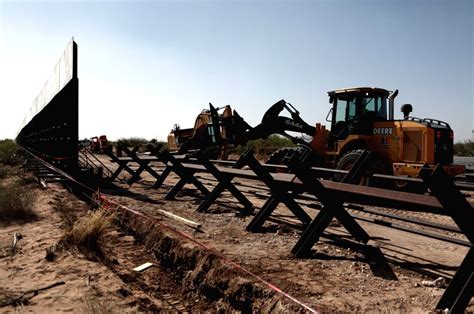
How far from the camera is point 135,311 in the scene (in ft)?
13.3

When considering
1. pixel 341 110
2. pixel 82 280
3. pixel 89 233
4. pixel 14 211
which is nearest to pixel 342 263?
pixel 82 280

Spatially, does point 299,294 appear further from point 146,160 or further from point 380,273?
point 146,160

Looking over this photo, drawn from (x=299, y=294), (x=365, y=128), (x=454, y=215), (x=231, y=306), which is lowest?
(x=231, y=306)

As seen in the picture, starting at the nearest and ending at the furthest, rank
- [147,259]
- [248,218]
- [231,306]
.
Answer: [231,306] < [147,259] < [248,218]

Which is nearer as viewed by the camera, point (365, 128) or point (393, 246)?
point (393, 246)

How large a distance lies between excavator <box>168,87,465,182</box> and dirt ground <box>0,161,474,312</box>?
11.5ft

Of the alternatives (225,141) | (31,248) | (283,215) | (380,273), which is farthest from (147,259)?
(225,141)

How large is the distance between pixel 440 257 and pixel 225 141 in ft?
43.7

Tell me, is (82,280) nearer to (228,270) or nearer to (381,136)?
(228,270)

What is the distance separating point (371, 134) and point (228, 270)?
8.16 meters

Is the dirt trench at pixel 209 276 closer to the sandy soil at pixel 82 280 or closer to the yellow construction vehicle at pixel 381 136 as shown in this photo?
A: the sandy soil at pixel 82 280

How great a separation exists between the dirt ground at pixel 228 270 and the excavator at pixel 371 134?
11.5 ft

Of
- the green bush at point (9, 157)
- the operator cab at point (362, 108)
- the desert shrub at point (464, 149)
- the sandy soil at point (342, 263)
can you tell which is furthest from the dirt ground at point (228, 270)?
the desert shrub at point (464, 149)

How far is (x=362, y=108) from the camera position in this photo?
12008 millimetres
